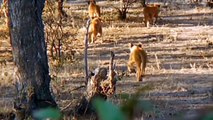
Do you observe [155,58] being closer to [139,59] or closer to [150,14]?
[139,59]

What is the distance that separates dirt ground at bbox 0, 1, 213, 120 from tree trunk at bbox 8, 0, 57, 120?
59 cm

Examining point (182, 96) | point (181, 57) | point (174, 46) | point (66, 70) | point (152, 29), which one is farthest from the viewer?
point (152, 29)

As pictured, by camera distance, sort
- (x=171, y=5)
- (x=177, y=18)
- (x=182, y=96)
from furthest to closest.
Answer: (x=171, y=5)
(x=177, y=18)
(x=182, y=96)

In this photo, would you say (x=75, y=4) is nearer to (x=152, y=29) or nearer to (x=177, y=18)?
(x=177, y=18)

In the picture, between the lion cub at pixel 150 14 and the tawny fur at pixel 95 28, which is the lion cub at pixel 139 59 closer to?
the tawny fur at pixel 95 28

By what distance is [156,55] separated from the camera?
13.9 meters

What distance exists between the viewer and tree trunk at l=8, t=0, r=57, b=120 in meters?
7.12

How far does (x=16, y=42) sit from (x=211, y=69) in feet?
18.1

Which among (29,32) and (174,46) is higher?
(29,32)

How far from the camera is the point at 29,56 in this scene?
7344 millimetres

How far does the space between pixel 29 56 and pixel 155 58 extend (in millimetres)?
6489

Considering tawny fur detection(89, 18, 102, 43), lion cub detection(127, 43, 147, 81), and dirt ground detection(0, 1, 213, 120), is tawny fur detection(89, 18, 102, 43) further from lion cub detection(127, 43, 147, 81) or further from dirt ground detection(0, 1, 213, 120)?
lion cub detection(127, 43, 147, 81)

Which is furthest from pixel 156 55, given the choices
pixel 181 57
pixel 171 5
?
pixel 171 5

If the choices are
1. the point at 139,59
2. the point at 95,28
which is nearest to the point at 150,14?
the point at 95,28
